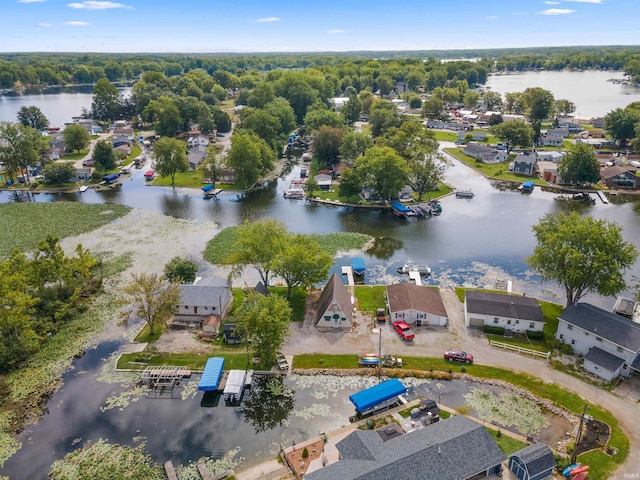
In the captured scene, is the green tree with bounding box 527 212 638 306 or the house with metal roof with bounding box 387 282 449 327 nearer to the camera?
the green tree with bounding box 527 212 638 306

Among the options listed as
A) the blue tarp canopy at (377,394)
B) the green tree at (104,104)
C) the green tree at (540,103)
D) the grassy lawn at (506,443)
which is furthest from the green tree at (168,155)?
the green tree at (540,103)

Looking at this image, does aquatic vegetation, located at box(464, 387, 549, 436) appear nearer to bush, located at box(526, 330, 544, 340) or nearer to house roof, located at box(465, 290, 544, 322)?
bush, located at box(526, 330, 544, 340)

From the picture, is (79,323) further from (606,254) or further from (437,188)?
(437,188)

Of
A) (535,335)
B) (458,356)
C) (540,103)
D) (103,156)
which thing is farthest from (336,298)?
(540,103)

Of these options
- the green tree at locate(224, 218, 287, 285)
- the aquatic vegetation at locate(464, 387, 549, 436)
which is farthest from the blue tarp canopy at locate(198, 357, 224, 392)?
the aquatic vegetation at locate(464, 387, 549, 436)

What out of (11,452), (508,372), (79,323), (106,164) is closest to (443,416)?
(508,372)

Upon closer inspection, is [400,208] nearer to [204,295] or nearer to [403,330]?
[403,330]
